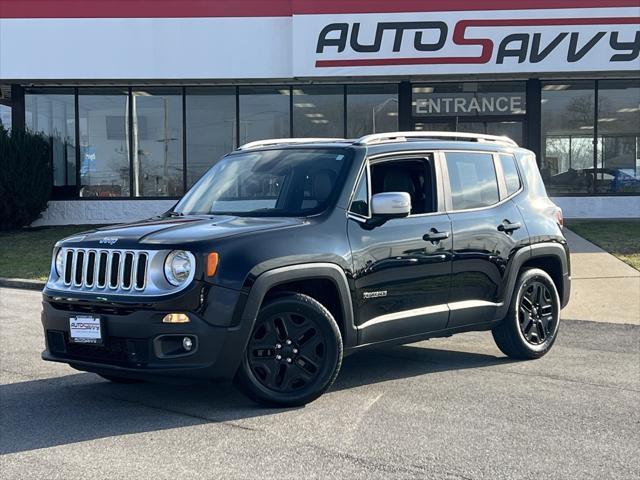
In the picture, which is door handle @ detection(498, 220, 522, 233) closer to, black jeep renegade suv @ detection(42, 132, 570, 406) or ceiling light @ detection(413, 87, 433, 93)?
black jeep renegade suv @ detection(42, 132, 570, 406)

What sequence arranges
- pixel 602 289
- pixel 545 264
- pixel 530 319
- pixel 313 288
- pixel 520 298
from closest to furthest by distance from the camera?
1. pixel 313 288
2. pixel 520 298
3. pixel 530 319
4. pixel 545 264
5. pixel 602 289

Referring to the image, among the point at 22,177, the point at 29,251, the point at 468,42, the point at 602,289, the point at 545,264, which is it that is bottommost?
the point at 602,289

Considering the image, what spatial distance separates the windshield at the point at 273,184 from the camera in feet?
19.8

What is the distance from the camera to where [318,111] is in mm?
20250

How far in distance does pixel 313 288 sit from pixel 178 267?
3.58 ft

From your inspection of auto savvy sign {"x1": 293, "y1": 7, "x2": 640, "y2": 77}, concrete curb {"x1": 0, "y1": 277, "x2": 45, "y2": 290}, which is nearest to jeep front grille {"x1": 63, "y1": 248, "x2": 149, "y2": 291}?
concrete curb {"x1": 0, "y1": 277, "x2": 45, "y2": 290}

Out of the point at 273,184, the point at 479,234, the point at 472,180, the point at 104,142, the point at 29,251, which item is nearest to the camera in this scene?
the point at 273,184

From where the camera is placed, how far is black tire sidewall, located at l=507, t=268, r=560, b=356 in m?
7.03

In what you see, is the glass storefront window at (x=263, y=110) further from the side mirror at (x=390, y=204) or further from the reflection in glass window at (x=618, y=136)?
the side mirror at (x=390, y=204)

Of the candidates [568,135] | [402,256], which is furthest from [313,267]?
[568,135]

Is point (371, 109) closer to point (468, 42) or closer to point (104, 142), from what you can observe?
point (468, 42)

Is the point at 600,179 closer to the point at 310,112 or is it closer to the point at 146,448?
the point at 310,112

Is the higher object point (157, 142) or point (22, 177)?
point (157, 142)

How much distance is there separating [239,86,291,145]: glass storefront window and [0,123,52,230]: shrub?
485 centimetres
